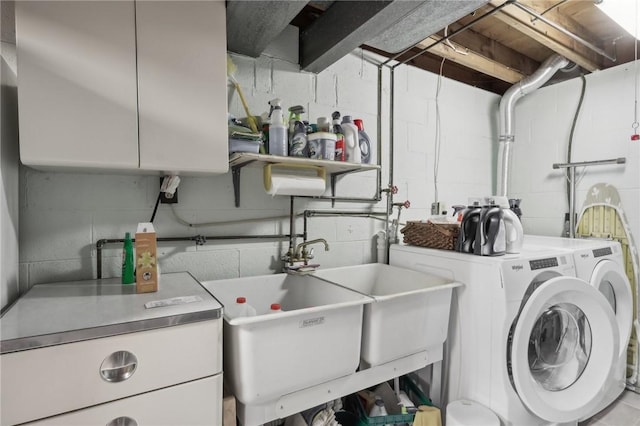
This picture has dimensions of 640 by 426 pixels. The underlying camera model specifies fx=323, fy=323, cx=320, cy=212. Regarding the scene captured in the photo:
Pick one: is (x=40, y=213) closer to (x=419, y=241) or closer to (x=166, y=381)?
(x=166, y=381)

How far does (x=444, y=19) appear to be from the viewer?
164 cm

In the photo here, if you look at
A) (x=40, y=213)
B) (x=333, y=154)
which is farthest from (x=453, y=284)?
(x=40, y=213)

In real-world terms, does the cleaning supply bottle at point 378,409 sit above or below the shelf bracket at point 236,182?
below

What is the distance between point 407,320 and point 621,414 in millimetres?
1735

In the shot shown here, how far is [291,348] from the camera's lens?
3.80 ft

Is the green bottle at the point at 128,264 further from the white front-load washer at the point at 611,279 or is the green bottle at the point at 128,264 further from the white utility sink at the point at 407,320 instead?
the white front-load washer at the point at 611,279

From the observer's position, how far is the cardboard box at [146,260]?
116cm

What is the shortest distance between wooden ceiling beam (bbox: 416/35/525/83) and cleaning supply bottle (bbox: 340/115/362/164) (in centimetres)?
103

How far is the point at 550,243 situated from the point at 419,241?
0.91 meters

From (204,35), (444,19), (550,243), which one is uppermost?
(444,19)

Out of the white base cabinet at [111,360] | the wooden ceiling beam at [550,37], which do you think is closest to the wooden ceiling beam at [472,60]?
the wooden ceiling beam at [550,37]

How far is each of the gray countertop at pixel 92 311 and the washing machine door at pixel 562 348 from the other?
139 cm

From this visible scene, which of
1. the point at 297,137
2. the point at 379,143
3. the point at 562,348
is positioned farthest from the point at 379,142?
the point at 562,348

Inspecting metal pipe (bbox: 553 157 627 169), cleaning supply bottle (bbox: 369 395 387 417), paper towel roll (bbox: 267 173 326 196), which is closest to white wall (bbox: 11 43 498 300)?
paper towel roll (bbox: 267 173 326 196)
